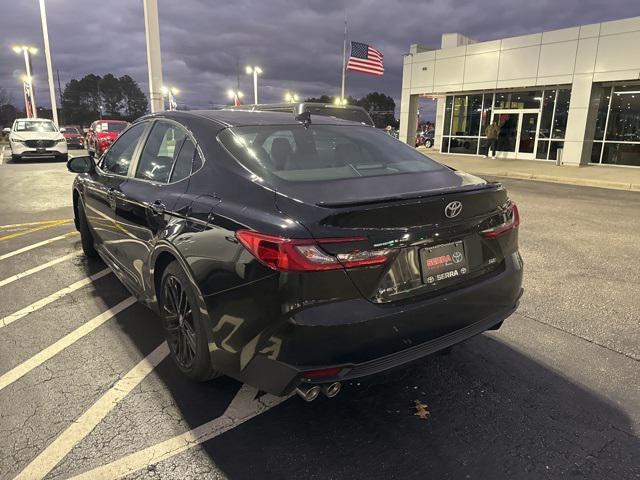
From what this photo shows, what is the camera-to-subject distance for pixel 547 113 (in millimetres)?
22109

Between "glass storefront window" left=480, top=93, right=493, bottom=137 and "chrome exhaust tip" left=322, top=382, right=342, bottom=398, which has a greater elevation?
"glass storefront window" left=480, top=93, right=493, bottom=137

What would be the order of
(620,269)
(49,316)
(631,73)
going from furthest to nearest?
1. (631,73)
2. (620,269)
3. (49,316)

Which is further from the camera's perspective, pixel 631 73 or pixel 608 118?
pixel 608 118

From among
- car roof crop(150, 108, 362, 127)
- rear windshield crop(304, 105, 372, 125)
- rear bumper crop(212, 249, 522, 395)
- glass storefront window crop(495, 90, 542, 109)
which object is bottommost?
rear bumper crop(212, 249, 522, 395)

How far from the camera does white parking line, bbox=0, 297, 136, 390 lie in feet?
10.4

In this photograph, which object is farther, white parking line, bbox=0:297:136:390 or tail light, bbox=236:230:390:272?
white parking line, bbox=0:297:136:390

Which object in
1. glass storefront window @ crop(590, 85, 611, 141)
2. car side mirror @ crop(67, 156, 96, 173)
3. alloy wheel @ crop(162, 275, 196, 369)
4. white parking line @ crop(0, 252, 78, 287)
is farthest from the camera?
glass storefront window @ crop(590, 85, 611, 141)

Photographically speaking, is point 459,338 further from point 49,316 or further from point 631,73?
point 631,73

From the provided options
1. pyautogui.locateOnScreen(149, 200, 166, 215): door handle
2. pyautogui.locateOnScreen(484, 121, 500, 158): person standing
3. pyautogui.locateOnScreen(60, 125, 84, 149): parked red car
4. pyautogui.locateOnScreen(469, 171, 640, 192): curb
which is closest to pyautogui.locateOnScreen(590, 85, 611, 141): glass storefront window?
pyautogui.locateOnScreen(484, 121, 500, 158): person standing

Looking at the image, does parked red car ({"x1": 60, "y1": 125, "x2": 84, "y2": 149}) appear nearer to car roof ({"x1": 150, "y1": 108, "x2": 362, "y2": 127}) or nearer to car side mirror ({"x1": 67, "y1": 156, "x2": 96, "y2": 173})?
car side mirror ({"x1": 67, "y1": 156, "x2": 96, "y2": 173})

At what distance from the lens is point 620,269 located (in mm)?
5508

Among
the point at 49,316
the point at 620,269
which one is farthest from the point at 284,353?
the point at 620,269

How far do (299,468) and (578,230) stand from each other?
6662 mm

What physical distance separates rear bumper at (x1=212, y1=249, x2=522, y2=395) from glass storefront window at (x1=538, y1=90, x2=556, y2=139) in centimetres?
2225
